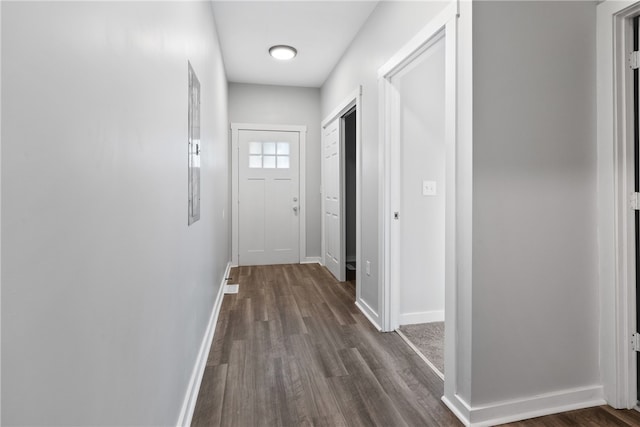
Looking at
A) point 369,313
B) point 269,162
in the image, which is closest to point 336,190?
point 269,162

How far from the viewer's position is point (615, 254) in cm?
179

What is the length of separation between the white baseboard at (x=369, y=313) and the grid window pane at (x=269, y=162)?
2.62m

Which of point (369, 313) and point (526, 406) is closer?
point (526, 406)

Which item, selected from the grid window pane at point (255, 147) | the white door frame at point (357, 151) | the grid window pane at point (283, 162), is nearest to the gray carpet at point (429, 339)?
the white door frame at point (357, 151)

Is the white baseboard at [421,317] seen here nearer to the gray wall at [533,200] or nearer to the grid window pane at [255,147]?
the gray wall at [533,200]

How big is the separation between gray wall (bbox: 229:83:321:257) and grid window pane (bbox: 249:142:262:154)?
31 centimetres

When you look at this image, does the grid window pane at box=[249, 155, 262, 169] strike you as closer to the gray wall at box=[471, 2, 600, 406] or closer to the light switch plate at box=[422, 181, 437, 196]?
the light switch plate at box=[422, 181, 437, 196]

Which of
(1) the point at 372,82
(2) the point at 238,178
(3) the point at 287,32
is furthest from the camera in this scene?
(2) the point at 238,178

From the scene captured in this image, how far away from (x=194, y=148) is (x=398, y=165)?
147 centimetres

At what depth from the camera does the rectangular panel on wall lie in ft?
6.18

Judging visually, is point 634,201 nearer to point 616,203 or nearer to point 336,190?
point 616,203

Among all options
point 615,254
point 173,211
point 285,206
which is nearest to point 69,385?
point 173,211

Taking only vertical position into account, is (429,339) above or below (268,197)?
below

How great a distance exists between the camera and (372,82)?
3035mm
